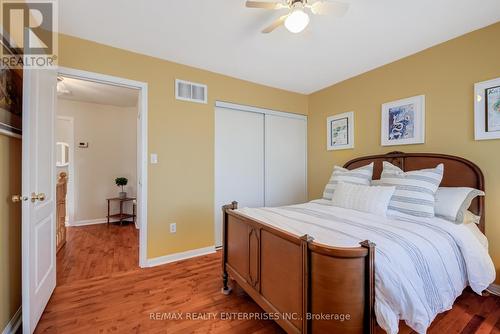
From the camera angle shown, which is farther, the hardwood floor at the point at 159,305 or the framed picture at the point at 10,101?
the hardwood floor at the point at 159,305

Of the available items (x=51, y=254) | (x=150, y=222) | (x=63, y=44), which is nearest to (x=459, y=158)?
(x=150, y=222)

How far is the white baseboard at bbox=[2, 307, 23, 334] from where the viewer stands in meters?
1.47

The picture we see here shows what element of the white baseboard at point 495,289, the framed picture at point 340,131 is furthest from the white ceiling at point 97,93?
the white baseboard at point 495,289

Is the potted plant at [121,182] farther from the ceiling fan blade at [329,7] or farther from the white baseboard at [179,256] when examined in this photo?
the ceiling fan blade at [329,7]

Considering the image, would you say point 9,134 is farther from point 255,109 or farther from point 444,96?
point 444,96

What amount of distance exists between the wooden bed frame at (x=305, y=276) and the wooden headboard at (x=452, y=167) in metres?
0.01

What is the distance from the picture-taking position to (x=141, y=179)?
2.64 m

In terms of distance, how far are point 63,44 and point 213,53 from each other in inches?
58.1

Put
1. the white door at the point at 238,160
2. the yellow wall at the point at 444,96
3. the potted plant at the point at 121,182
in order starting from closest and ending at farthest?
the yellow wall at the point at 444,96 < the white door at the point at 238,160 < the potted plant at the point at 121,182

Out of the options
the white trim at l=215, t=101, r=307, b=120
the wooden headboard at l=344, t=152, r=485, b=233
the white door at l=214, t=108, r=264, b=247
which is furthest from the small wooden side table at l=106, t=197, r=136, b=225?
the wooden headboard at l=344, t=152, r=485, b=233

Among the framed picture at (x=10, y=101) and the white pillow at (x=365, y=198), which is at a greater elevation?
the framed picture at (x=10, y=101)

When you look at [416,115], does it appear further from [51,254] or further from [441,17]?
[51,254]

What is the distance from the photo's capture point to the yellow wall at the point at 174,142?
2.51 m
